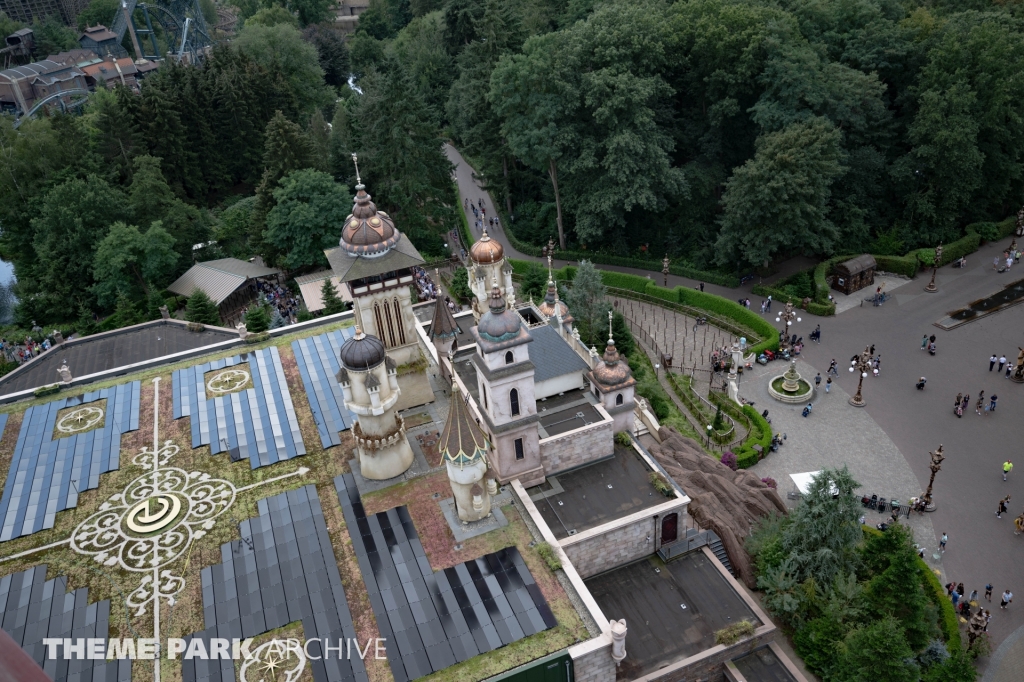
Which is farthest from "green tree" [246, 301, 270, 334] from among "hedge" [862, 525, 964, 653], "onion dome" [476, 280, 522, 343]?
"hedge" [862, 525, 964, 653]

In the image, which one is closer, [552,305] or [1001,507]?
[1001,507]

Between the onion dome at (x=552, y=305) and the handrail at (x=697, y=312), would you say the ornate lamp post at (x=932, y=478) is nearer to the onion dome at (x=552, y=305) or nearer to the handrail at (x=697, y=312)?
the handrail at (x=697, y=312)

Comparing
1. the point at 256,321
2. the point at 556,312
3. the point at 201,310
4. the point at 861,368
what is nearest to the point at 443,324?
the point at 556,312

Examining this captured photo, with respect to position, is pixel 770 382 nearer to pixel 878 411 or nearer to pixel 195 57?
pixel 878 411

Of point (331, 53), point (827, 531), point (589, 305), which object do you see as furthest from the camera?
point (331, 53)

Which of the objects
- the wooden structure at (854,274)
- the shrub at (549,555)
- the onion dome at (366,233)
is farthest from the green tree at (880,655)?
the wooden structure at (854,274)

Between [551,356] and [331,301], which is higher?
[551,356]

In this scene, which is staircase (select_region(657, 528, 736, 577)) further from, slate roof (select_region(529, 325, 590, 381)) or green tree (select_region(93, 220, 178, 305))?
green tree (select_region(93, 220, 178, 305))

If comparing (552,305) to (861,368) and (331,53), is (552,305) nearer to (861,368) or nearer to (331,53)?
(861,368)

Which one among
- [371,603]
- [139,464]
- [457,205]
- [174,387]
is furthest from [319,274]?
[371,603]
